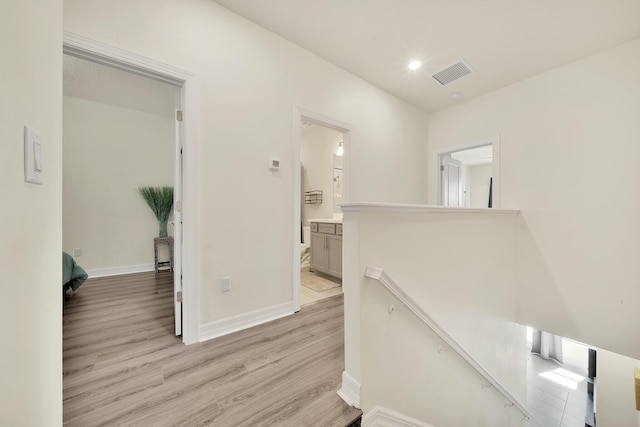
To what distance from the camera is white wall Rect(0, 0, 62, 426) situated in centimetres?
48

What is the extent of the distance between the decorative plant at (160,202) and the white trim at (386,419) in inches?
162

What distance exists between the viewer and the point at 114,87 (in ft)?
10.8

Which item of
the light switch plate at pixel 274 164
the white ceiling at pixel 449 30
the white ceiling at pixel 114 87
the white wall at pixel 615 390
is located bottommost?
the white wall at pixel 615 390

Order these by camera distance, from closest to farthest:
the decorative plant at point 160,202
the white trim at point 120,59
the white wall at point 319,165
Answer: the white trim at point 120,59, the decorative plant at point 160,202, the white wall at point 319,165

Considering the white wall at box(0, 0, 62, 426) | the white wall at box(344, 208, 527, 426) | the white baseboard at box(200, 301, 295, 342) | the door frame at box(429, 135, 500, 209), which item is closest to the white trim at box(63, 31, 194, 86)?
the white wall at box(0, 0, 62, 426)

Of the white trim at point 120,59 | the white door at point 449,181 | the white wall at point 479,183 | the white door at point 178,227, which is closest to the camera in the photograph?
the white trim at point 120,59

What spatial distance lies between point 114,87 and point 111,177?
1396mm

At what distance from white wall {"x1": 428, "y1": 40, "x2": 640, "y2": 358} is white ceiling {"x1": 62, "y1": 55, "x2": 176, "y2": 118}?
4.58m

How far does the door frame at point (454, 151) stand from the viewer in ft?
11.5

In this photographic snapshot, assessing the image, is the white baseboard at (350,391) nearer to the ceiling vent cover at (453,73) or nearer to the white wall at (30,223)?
the white wall at (30,223)

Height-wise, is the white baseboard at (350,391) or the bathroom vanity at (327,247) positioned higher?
the bathroom vanity at (327,247)

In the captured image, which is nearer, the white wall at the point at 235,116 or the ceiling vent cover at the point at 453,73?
the white wall at the point at 235,116

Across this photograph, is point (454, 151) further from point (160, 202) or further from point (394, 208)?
point (160, 202)

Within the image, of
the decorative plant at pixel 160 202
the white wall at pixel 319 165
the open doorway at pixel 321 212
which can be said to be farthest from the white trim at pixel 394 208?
the decorative plant at pixel 160 202
